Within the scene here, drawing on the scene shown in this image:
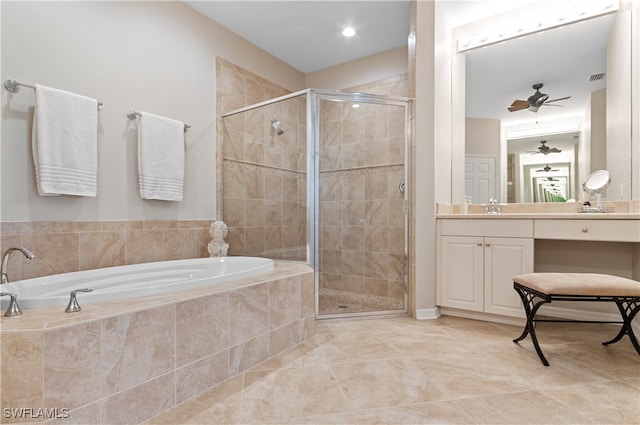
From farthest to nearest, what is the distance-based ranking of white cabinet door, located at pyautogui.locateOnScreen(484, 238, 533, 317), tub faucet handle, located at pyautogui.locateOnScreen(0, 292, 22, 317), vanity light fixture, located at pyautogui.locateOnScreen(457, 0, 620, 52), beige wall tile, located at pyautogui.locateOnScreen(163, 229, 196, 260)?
beige wall tile, located at pyautogui.locateOnScreen(163, 229, 196, 260) → vanity light fixture, located at pyautogui.locateOnScreen(457, 0, 620, 52) → white cabinet door, located at pyautogui.locateOnScreen(484, 238, 533, 317) → tub faucet handle, located at pyautogui.locateOnScreen(0, 292, 22, 317)

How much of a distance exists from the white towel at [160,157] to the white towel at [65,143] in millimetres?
310

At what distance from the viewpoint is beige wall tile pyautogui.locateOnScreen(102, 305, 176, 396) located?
1163mm

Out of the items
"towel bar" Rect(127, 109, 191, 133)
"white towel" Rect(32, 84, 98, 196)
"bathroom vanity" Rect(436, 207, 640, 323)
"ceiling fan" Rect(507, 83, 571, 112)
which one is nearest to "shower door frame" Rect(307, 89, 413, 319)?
"bathroom vanity" Rect(436, 207, 640, 323)

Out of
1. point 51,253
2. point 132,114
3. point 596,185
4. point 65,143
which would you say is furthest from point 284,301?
point 596,185

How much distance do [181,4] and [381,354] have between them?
3051mm

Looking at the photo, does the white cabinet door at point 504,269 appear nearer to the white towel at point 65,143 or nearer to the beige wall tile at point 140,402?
the beige wall tile at point 140,402

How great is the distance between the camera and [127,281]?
2.08 metres

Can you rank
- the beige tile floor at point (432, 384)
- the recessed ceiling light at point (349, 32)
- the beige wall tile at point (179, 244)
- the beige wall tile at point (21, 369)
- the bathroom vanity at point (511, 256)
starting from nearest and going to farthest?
the beige wall tile at point (21, 369)
the beige tile floor at point (432, 384)
the bathroom vanity at point (511, 256)
the beige wall tile at point (179, 244)
the recessed ceiling light at point (349, 32)

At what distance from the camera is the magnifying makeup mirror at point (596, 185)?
7.58 feet

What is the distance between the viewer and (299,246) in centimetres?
262

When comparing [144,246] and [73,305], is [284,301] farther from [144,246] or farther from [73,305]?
[144,246]

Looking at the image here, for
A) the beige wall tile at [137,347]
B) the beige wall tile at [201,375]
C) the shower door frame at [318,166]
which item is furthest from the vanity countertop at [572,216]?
the beige wall tile at [137,347]

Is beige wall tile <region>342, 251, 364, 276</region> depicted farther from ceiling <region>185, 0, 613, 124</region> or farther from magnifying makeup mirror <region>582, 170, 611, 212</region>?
magnifying makeup mirror <region>582, 170, 611, 212</region>

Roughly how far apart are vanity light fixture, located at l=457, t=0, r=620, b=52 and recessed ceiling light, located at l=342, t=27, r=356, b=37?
0.97 meters
